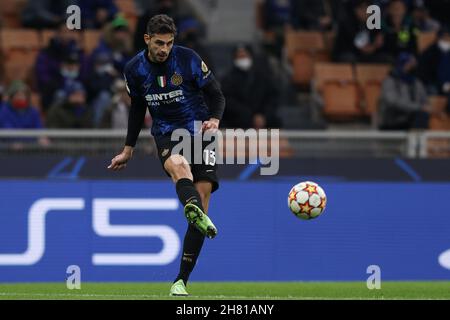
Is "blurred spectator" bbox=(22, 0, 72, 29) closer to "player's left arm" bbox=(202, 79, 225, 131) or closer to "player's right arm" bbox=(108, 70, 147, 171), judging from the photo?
"player's right arm" bbox=(108, 70, 147, 171)

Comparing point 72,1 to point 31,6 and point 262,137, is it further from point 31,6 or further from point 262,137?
point 262,137

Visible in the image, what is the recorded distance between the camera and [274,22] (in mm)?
22672

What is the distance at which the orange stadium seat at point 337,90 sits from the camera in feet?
66.8

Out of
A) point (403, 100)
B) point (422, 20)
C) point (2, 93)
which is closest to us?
point (403, 100)

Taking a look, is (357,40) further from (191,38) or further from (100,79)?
(100,79)

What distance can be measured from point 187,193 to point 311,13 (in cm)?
1229

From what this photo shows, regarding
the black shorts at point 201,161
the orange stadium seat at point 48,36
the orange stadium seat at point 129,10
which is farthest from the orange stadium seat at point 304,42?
the black shorts at point 201,161

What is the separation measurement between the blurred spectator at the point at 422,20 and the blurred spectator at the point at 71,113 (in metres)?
6.79

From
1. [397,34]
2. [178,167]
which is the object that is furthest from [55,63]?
[178,167]

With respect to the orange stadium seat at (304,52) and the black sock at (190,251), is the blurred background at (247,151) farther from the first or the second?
the black sock at (190,251)

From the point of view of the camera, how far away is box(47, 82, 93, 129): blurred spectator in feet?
59.2
